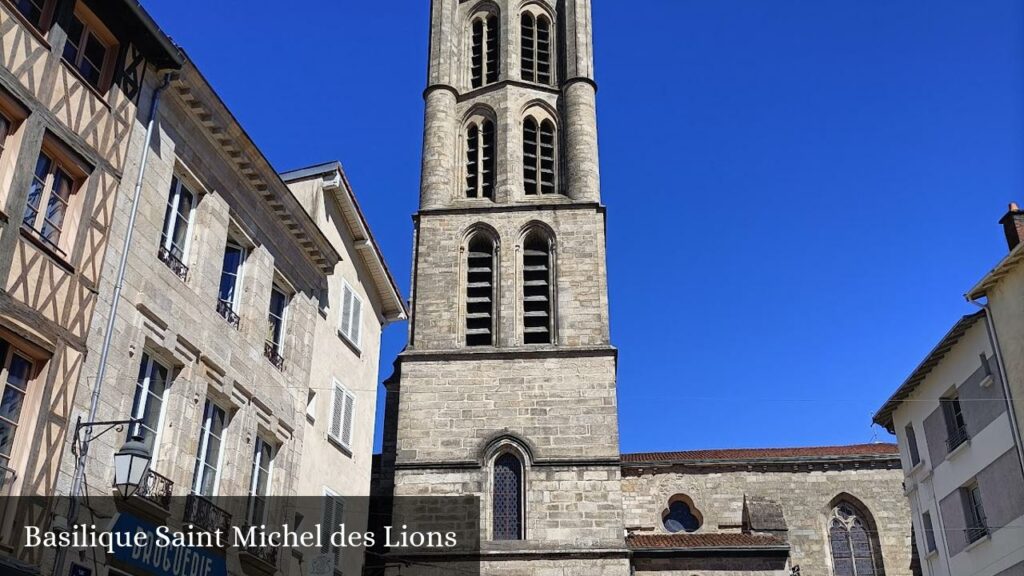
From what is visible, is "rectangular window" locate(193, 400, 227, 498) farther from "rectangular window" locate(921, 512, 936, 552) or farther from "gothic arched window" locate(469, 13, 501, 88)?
"gothic arched window" locate(469, 13, 501, 88)

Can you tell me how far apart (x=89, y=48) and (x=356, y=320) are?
288 inches

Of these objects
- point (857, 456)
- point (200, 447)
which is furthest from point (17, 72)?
point (857, 456)

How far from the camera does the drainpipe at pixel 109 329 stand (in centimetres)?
884

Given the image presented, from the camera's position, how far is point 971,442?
18.0 metres

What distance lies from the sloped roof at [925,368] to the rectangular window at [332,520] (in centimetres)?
1127

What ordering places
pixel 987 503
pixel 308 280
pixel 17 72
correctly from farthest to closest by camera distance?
pixel 987 503, pixel 308 280, pixel 17 72

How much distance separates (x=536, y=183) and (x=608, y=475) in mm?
8909

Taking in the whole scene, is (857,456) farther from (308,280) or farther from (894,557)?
(308,280)

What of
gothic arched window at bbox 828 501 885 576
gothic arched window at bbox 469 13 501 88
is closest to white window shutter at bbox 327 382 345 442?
gothic arched window at bbox 469 13 501 88

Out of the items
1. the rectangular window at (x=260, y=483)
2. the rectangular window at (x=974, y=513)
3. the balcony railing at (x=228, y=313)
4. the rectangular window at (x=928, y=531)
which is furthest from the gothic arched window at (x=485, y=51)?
the rectangular window at (x=260, y=483)

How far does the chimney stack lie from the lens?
58.3 feet

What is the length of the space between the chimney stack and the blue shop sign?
47.2ft

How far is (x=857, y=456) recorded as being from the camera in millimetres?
27875

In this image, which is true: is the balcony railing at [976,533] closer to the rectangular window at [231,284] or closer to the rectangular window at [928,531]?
the rectangular window at [928,531]
